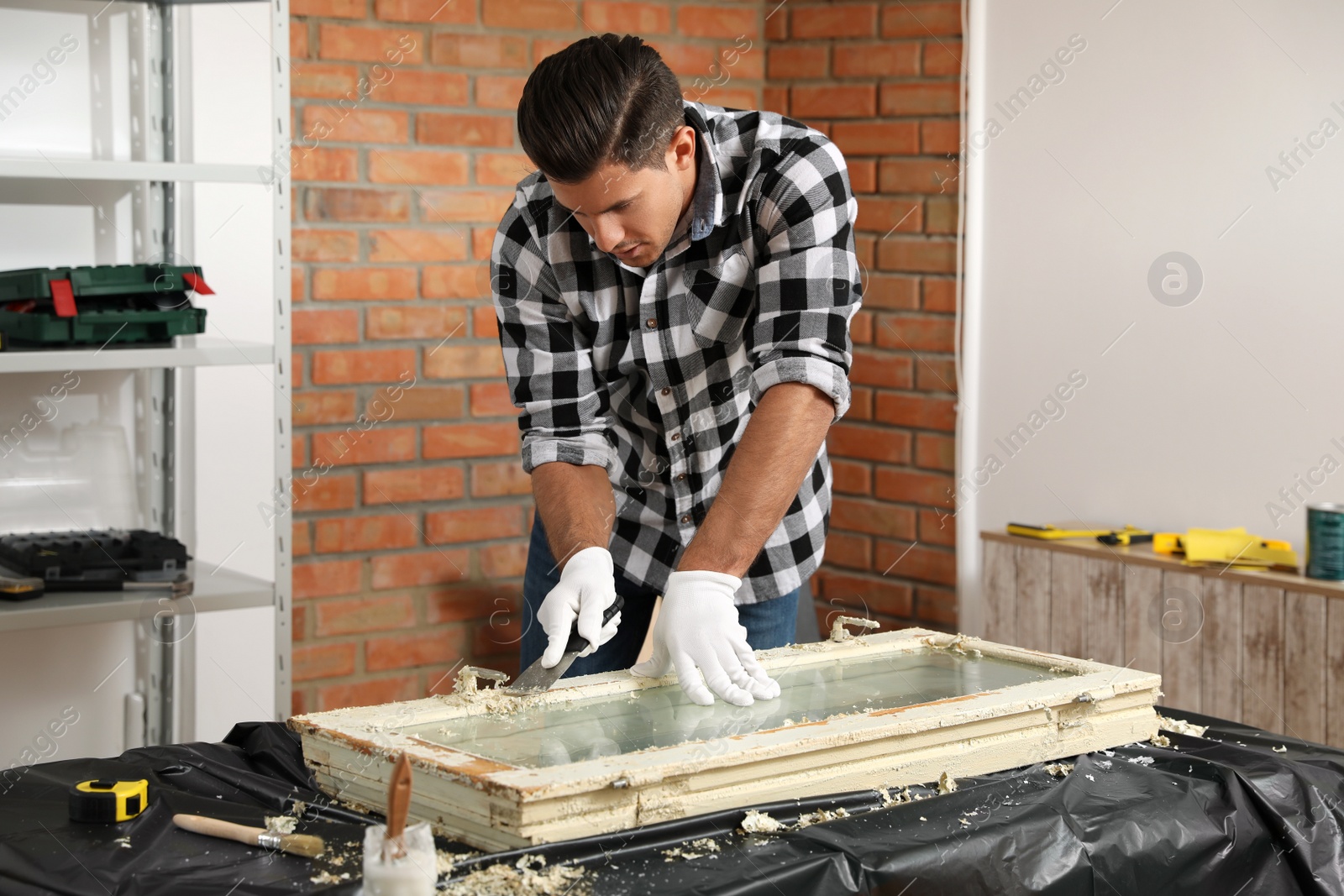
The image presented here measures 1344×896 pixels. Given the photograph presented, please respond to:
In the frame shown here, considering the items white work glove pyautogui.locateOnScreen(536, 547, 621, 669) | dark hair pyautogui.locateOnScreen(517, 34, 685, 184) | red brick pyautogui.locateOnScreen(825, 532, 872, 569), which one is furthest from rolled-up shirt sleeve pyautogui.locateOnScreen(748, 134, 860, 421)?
red brick pyautogui.locateOnScreen(825, 532, 872, 569)

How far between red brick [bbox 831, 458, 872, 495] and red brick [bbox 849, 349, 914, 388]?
0.58 ft

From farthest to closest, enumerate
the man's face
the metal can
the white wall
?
the white wall < the metal can < the man's face

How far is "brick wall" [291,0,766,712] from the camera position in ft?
7.74

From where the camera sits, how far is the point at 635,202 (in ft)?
4.41

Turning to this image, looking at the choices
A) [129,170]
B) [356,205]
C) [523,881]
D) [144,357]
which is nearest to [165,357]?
[144,357]

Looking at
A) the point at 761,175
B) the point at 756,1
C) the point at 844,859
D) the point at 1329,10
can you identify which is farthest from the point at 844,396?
the point at 756,1

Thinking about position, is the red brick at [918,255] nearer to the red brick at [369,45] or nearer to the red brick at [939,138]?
the red brick at [939,138]

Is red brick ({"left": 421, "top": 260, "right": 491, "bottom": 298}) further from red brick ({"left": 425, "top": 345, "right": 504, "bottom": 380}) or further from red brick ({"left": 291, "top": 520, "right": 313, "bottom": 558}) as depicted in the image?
red brick ({"left": 291, "top": 520, "right": 313, "bottom": 558})

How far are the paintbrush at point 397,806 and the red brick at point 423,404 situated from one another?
1646 mm

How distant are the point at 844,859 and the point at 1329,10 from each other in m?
1.69

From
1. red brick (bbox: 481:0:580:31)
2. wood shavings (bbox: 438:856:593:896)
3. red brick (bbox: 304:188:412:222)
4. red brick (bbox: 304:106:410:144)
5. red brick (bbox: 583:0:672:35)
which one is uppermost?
red brick (bbox: 583:0:672:35)

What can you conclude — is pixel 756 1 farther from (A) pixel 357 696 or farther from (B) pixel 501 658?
(A) pixel 357 696

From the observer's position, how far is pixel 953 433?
101 inches

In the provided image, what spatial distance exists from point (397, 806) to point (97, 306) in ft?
4.28
